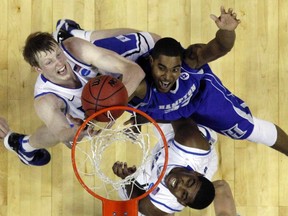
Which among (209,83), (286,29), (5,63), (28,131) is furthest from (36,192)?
(286,29)

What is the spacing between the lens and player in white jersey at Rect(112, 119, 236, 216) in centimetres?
209

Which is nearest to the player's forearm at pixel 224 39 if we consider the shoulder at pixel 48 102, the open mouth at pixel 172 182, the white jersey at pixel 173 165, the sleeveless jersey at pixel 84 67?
the sleeveless jersey at pixel 84 67

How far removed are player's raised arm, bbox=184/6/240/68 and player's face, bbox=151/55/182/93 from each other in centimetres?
11

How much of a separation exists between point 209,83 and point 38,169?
99 cm

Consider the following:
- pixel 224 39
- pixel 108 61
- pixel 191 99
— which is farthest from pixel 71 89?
pixel 224 39

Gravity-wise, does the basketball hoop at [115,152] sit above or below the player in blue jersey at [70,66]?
below

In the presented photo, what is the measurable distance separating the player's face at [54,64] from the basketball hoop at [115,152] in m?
0.22

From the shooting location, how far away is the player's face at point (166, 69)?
204 centimetres

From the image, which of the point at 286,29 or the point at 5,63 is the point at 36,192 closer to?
the point at 5,63

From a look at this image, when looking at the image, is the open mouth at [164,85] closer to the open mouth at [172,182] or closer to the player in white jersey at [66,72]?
the player in white jersey at [66,72]

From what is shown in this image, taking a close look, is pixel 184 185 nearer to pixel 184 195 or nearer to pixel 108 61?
pixel 184 195

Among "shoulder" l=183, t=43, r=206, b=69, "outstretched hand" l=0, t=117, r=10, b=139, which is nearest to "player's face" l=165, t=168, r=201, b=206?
"shoulder" l=183, t=43, r=206, b=69

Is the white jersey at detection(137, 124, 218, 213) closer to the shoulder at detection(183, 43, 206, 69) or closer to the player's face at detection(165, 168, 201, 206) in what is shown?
the player's face at detection(165, 168, 201, 206)

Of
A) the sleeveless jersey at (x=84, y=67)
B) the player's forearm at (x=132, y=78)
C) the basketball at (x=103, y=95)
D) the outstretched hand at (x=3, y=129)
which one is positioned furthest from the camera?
the outstretched hand at (x=3, y=129)
